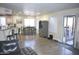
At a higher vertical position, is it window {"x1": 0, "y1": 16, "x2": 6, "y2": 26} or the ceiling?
the ceiling

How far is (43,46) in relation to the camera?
252 centimetres

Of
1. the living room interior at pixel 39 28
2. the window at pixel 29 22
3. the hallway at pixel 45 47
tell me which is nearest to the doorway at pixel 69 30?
the living room interior at pixel 39 28

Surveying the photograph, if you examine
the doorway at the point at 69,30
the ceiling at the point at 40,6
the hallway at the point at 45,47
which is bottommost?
the hallway at the point at 45,47

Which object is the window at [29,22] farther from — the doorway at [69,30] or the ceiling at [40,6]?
the doorway at [69,30]

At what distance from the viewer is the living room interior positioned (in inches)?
95.3

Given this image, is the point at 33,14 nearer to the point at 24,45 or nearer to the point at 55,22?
the point at 55,22

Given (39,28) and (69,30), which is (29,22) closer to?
(39,28)

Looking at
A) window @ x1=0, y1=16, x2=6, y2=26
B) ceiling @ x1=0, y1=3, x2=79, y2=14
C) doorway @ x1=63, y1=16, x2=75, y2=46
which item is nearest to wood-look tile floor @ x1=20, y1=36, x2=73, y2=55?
doorway @ x1=63, y1=16, x2=75, y2=46

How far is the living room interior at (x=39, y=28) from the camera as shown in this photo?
2420 mm

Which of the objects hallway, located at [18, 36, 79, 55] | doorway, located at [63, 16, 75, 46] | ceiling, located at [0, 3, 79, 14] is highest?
ceiling, located at [0, 3, 79, 14]

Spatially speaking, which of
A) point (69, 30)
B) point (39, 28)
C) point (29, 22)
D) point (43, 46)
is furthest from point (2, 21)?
point (69, 30)

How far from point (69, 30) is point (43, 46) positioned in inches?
24.7

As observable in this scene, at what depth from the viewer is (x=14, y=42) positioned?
2496 mm

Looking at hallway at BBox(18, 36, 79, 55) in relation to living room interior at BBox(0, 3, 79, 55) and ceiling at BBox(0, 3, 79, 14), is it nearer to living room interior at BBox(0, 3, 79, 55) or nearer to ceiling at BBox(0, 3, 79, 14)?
living room interior at BBox(0, 3, 79, 55)
